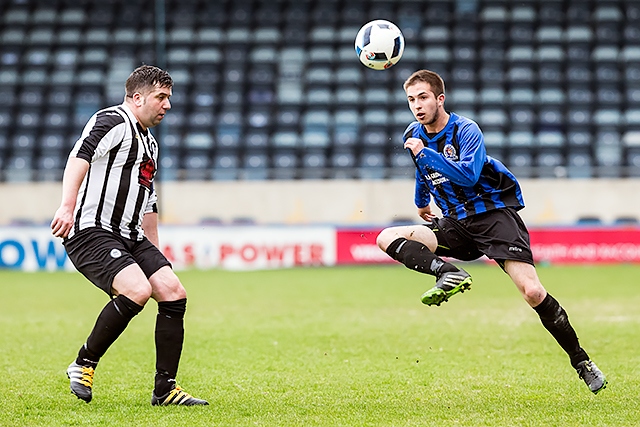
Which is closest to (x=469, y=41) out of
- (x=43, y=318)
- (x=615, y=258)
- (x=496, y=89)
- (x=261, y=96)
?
(x=496, y=89)

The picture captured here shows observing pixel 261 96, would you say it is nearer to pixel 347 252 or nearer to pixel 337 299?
pixel 347 252

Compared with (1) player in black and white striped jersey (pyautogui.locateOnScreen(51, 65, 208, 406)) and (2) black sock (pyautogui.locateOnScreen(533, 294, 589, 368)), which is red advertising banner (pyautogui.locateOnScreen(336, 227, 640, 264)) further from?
(1) player in black and white striped jersey (pyautogui.locateOnScreen(51, 65, 208, 406))

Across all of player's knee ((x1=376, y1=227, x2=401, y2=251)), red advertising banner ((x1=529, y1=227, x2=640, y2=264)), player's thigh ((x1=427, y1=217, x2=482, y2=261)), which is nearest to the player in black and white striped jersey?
player's knee ((x1=376, y1=227, x2=401, y2=251))

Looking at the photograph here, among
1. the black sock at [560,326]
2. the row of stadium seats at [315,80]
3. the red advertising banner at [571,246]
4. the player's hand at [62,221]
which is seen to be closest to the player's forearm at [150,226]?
the player's hand at [62,221]

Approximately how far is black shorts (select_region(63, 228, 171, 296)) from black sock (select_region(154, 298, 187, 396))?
26 cm

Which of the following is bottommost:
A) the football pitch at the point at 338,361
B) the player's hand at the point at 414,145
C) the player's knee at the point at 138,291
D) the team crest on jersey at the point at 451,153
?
the football pitch at the point at 338,361

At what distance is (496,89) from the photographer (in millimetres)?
25062

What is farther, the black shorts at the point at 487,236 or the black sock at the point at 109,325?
the black shorts at the point at 487,236

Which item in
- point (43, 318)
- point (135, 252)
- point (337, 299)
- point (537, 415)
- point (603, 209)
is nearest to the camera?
point (537, 415)

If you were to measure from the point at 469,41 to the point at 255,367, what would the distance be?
2033 cm

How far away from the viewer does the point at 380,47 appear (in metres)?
6.78

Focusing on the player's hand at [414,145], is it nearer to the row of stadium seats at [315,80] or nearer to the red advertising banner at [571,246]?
the red advertising banner at [571,246]

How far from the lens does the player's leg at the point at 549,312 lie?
5.81 metres

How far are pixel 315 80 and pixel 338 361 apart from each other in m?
18.5
